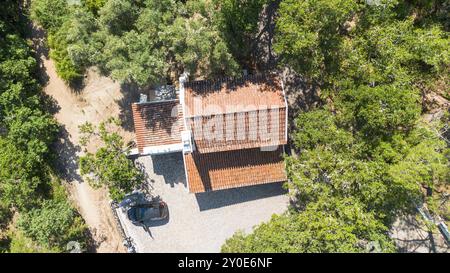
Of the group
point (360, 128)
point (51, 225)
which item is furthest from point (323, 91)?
point (51, 225)

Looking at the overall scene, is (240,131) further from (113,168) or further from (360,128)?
(113,168)

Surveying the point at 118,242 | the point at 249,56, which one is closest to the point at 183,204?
the point at 118,242

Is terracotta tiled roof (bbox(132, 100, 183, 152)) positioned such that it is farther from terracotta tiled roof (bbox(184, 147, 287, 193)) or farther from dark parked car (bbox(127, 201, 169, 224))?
dark parked car (bbox(127, 201, 169, 224))

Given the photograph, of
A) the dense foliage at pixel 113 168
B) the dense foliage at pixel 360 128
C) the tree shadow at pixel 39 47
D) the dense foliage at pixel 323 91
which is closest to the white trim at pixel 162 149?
the dense foliage at pixel 113 168

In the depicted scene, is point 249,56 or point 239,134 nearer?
point 239,134
